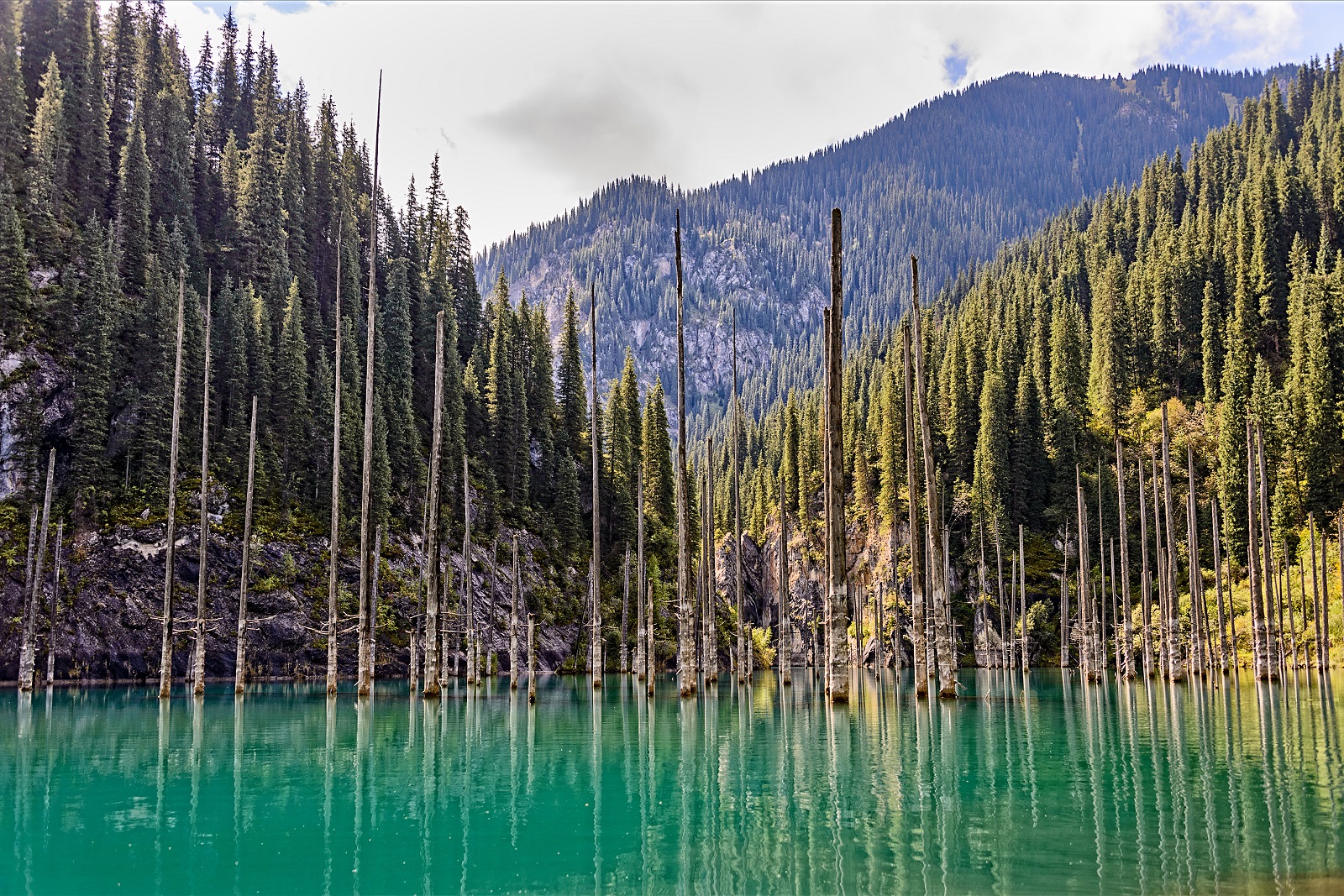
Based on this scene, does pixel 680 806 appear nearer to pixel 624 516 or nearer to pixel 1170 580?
pixel 1170 580

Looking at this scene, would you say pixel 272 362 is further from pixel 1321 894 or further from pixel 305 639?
pixel 1321 894

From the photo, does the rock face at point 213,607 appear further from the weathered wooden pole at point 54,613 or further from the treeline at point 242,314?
the treeline at point 242,314

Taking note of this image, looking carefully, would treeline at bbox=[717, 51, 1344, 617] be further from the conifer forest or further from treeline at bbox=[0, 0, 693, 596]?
treeline at bbox=[0, 0, 693, 596]

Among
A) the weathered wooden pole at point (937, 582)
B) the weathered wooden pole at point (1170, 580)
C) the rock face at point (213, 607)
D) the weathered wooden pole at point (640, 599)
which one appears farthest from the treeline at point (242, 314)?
the weathered wooden pole at point (1170, 580)

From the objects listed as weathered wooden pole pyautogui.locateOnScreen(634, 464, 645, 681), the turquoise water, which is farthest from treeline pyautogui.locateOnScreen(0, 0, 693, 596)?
the turquoise water

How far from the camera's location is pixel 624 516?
9812 centimetres

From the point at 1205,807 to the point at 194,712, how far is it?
31828 millimetres

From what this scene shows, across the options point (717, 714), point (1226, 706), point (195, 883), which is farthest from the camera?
point (1226, 706)

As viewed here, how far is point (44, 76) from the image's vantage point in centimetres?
8081

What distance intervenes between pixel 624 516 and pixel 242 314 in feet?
125

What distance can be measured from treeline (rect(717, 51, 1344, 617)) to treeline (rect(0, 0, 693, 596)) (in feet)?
93.1

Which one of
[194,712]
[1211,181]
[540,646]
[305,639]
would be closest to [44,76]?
[305,639]

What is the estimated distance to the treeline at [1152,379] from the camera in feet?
288

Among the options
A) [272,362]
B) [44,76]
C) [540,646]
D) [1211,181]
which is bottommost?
[540,646]
